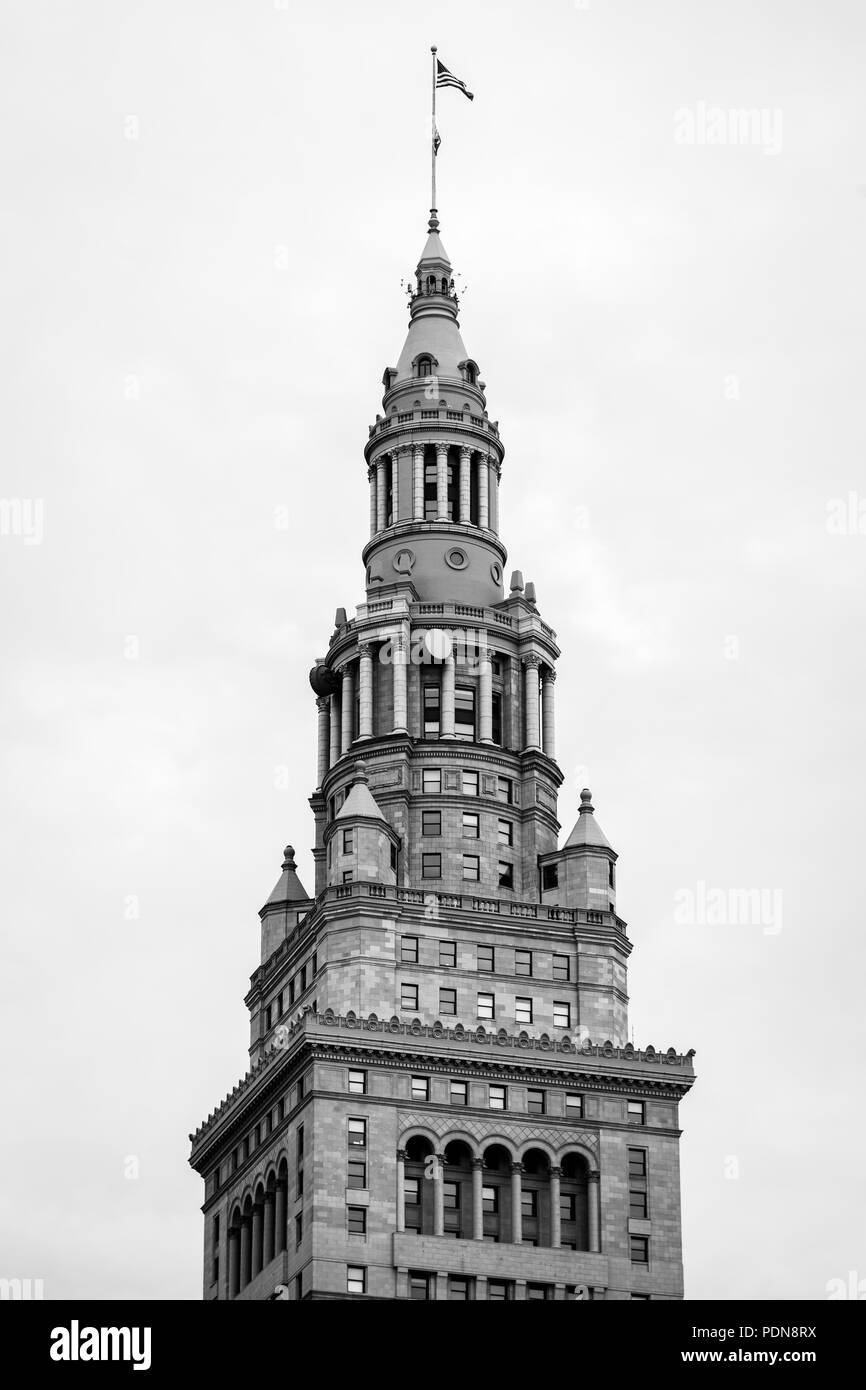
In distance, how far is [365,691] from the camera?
163125 millimetres

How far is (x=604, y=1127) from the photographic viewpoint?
151m

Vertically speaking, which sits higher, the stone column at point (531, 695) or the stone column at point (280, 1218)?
the stone column at point (531, 695)

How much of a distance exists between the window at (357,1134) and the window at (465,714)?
27223 millimetres

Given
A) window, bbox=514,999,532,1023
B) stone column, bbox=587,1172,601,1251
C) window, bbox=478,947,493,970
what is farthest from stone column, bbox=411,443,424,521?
stone column, bbox=587,1172,601,1251

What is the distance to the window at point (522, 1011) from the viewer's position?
155000 millimetres

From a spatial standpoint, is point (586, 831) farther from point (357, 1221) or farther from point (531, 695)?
point (357, 1221)

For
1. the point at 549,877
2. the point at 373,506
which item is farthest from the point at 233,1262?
the point at 373,506

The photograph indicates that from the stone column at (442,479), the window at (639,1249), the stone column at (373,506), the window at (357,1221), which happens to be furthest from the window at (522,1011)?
the stone column at (373,506)

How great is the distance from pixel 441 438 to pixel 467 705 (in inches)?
716

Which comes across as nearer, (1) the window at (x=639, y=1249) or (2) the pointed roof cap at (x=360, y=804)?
(1) the window at (x=639, y=1249)

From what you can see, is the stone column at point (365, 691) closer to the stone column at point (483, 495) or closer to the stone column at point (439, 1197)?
the stone column at point (483, 495)

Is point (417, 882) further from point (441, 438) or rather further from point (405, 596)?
point (441, 438)

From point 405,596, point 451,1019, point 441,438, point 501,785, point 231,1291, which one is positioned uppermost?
point 441,438
